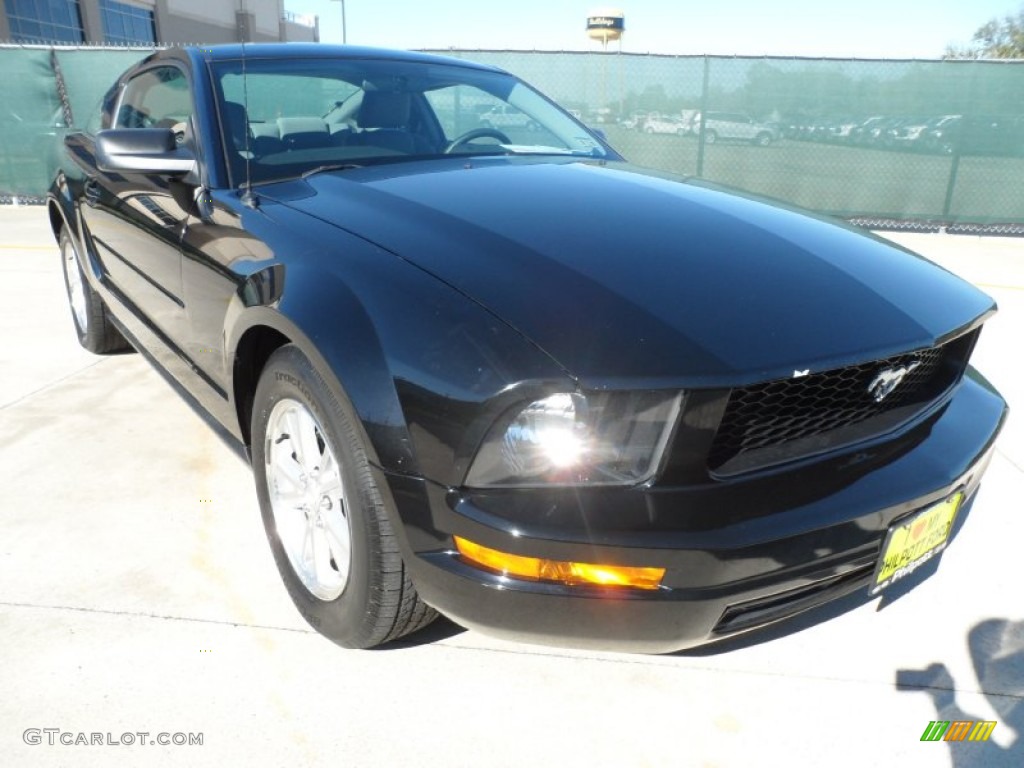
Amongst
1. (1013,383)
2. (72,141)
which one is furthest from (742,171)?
(72,141)

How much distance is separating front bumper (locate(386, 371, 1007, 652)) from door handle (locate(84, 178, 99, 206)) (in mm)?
2663

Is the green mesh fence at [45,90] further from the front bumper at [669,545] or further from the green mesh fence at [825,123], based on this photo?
the front bumper at [669,545]

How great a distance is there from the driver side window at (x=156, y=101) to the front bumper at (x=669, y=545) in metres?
1.89

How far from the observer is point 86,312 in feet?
13.8

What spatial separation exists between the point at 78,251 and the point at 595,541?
3606 mm

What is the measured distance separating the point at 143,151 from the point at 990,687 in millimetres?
2769

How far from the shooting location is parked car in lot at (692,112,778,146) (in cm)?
894

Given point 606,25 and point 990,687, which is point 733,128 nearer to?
point 990,687

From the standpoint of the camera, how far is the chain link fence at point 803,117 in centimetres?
855

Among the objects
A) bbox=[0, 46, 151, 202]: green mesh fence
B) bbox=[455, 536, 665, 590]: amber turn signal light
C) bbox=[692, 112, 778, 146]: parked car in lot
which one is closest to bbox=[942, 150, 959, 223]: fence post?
bbox=[692, 112, 778, 146]: parked car in lot

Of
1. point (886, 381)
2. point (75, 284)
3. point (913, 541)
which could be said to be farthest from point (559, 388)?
point (75, 284)

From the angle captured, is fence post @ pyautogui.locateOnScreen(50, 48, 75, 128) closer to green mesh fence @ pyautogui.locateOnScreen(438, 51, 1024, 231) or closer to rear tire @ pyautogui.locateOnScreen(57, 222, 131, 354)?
green mesh fence @ pyautogui.locateOnScreen(438, 51, 1024, 231)

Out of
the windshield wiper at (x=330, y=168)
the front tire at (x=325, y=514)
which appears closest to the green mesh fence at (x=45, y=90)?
the windshield wiper at (x=330, y=168)

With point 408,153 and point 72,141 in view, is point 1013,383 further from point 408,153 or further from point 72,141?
point 72,141
